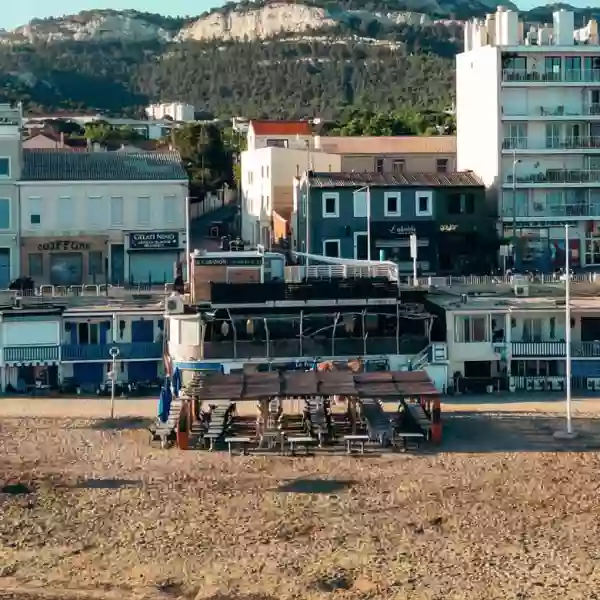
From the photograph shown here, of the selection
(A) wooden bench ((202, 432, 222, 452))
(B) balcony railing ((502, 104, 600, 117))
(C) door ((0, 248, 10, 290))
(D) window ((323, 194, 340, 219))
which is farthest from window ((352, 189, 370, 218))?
(A) wooden bench ((202, 432, 222, 452))

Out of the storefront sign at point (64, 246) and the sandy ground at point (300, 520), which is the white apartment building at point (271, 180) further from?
the sandy ground at point (300, 520)

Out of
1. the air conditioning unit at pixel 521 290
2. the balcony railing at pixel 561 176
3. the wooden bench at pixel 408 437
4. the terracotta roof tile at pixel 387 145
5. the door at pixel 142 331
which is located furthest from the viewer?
the terracotta roof tile at pixel 387 145

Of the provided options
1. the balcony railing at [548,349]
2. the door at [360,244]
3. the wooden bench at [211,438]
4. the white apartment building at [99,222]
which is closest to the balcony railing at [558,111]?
the door at [360,244]

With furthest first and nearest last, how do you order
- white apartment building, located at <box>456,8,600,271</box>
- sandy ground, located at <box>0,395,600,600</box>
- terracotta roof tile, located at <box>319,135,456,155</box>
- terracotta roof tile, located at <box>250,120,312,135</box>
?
terracotta roof tile, located at <box>250,120,312,135</box> → terracotta roof tile, located at <box>319,135,456,155</box> → white apartment building, located at <box>456,8,600,271</box> → sandy ground, located at <box>0,395,600,600</box>

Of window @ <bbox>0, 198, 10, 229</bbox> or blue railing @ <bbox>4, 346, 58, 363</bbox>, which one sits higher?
window @ <bbox>0, 198, 10, 229</bbox>

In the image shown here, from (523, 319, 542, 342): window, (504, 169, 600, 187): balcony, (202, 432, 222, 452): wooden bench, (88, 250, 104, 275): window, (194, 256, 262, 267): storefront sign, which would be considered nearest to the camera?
(202, 432, 222, 452): wooden bench

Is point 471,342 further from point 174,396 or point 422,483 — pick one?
point 422,483

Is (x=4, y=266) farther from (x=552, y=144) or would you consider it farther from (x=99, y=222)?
(x=552, y=144)

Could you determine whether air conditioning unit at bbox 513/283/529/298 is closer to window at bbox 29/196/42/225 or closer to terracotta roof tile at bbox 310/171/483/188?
→ terracotta roof tile at bbox 310/171/483/188
